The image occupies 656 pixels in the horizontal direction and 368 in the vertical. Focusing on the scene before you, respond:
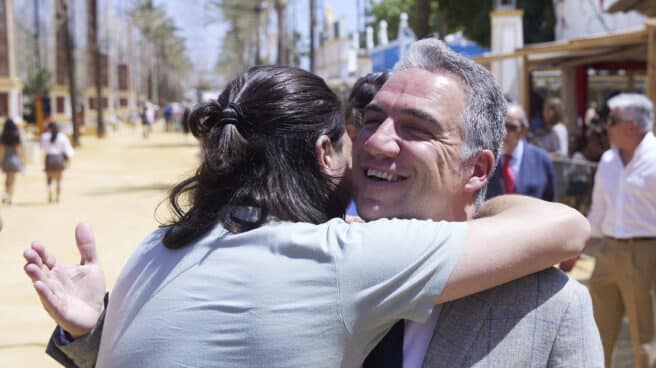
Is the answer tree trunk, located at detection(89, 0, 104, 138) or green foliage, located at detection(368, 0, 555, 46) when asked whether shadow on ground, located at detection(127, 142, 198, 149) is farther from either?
green foliage, located at detection(368, 0, 555, 46)

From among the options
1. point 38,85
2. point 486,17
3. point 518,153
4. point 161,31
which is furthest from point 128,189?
point 161,31

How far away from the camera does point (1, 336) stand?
7762 millimetres

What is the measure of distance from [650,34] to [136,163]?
22.5 metres

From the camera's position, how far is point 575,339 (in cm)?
187

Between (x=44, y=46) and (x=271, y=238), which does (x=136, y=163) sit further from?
(x=44, y=46)

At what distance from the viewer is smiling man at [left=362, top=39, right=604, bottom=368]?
73.1 inches

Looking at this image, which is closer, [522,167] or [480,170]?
[480,170]

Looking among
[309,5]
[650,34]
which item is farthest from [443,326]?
[309,5]

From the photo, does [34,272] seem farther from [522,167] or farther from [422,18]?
[422,18]

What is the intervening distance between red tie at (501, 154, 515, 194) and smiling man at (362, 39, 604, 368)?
436 centimetres

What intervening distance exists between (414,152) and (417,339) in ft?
1.34

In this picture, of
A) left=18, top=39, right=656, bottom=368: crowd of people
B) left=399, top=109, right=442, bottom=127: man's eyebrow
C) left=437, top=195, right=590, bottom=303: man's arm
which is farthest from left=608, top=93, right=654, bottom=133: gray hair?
left=399, top=109, right=442, bottom=127: man's eyebrow

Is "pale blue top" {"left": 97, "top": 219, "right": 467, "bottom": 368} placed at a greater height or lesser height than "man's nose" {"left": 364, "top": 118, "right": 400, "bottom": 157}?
lesser

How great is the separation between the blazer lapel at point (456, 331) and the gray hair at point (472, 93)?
0.34 meters
